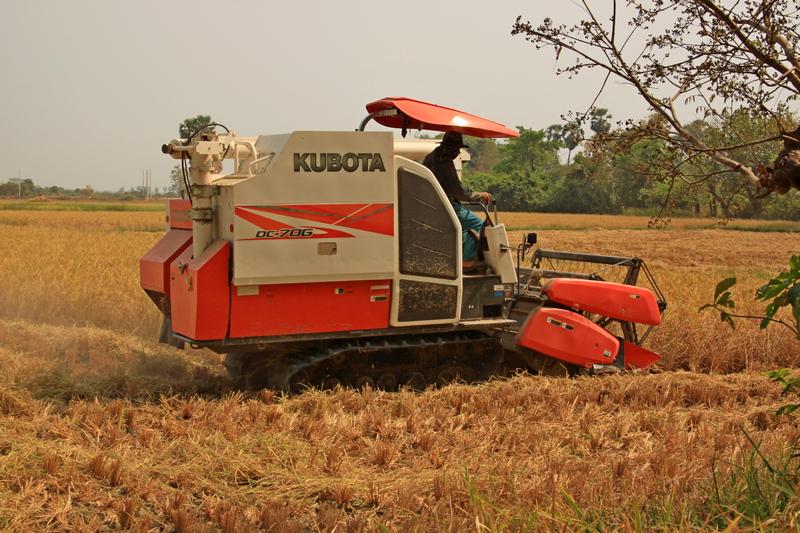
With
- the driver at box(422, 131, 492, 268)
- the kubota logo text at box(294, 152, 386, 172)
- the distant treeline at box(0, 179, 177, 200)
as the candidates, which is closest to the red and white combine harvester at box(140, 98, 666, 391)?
the kubota logo text at box(294, 152, 386, 172)

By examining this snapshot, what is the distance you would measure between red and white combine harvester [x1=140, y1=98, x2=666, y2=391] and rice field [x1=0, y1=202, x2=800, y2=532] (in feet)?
1.34

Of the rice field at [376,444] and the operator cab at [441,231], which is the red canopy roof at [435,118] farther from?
the rice field at [376,444]

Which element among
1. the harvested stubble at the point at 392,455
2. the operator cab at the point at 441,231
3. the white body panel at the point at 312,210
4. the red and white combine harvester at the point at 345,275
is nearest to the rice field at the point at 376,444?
the harvested stubble at the point at 392,455

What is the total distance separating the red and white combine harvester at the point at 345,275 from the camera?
6.86 m

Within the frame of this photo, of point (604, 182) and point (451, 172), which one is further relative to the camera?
point (604, 182)

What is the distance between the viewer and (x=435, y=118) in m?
7.51

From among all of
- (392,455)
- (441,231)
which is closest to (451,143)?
(441,231)

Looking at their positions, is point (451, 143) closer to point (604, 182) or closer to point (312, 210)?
point (312, 210)

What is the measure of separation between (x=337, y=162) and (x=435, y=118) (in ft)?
3.39

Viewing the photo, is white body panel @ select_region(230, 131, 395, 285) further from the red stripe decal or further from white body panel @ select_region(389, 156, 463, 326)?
white body panel @ select_region(389, 156, 463, 326)

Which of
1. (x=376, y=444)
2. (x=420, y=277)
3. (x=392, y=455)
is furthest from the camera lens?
(x=420, y=277)

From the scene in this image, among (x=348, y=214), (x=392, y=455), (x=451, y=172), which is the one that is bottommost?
(x=392, y=455)

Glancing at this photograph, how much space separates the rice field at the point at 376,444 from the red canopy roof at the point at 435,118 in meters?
2.25

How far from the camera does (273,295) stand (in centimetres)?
699
